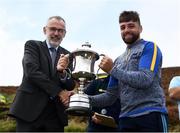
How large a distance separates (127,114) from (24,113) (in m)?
1.12

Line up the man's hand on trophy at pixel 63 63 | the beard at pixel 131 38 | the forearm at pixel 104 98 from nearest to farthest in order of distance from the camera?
the beard at pixel 131 38 < the man's hand on trophy at pixel 63 63 < the forearm at pixel 104 98

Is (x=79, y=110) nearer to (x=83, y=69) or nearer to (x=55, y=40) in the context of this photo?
(x=83, y=69)

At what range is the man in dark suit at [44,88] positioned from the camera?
16.7 feet

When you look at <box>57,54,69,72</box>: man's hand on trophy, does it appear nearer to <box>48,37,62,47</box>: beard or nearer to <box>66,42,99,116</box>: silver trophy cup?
<box>66,42,99,116</box>: silver trophy cup

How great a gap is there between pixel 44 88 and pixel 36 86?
0.48 feet

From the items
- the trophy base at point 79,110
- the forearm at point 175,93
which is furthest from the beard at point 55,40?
the forearm at point 175,93

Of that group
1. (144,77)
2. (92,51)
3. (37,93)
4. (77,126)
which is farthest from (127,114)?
→ (77,126)

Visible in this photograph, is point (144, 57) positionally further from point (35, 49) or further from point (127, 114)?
point (35, 49)

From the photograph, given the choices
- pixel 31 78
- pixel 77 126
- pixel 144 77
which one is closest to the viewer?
pixel 144 77

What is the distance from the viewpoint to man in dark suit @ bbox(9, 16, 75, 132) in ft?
16.7

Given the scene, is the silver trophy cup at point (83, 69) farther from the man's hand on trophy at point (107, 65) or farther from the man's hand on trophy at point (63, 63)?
the man's hand on trophy at point (107, 65)

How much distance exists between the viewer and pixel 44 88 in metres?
5.12

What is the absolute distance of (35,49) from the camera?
543cm

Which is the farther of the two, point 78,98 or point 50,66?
point 50,66
